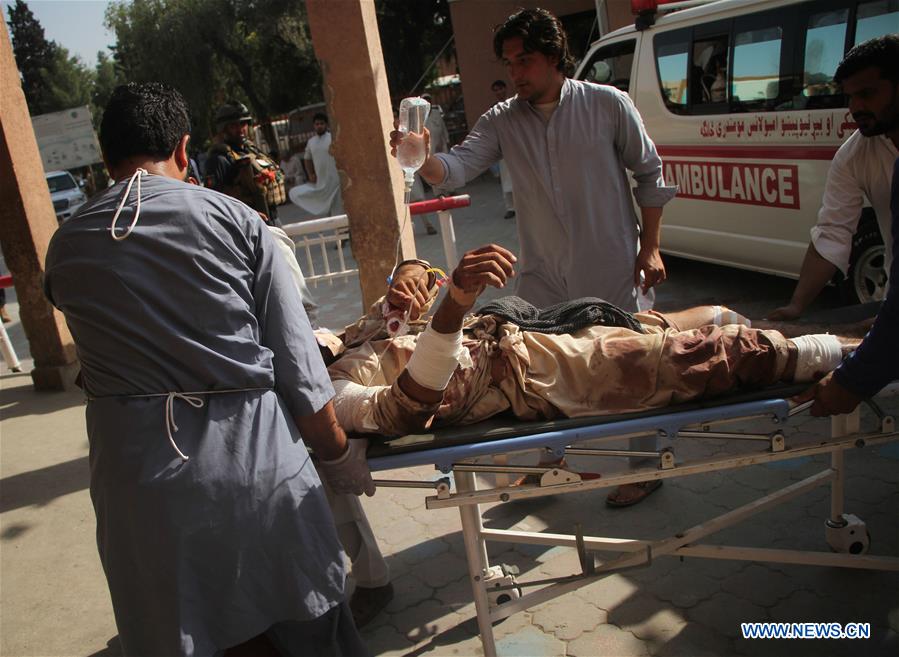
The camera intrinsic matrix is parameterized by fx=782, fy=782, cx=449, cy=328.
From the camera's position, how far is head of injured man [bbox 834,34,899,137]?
260 centimetres

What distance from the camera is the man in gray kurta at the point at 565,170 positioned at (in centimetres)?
314

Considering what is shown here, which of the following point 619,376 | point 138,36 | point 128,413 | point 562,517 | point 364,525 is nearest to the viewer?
point 128,413

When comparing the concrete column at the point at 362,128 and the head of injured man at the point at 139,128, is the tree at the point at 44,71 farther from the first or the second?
the head of injured man at the point at 139,128

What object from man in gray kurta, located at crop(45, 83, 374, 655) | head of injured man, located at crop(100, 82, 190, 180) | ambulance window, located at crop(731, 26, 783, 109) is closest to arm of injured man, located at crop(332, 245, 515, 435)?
man in gray kurta, located at crop(45, 83, 374, 655)

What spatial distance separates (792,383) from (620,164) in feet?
4.21

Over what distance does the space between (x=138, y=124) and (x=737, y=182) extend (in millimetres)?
4688

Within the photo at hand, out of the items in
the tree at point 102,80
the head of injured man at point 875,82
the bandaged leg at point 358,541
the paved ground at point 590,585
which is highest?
the tree at point 102,80

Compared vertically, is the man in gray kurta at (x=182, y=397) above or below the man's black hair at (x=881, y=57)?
below

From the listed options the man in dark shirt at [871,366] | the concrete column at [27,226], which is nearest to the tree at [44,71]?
the concrete column at [27,226]

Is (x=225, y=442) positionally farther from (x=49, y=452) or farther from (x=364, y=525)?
(x=49, y=452)

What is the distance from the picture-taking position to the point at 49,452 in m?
5.14

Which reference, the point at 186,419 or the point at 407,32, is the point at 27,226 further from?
the point at 407,32

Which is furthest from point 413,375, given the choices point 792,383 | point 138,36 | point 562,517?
point 138,36

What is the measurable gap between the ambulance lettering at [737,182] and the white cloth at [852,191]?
2228mm
